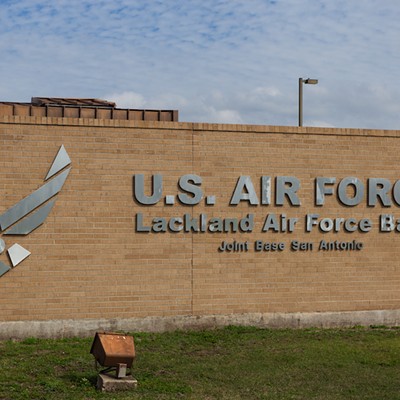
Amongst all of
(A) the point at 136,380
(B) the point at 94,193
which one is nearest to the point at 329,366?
(A) the point at 136,380

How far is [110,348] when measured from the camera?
12.2 meters

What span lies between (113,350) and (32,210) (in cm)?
533

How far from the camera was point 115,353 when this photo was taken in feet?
39.8

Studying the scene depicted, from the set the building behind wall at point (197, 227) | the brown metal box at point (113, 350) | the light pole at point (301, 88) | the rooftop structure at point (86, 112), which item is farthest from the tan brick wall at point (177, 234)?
the light pole at point (301, 88)

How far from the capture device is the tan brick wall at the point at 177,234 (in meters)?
16.6

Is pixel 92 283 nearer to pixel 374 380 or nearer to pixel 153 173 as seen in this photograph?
pixel 153 173

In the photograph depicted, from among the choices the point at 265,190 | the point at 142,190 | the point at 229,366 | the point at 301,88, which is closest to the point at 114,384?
the point at 229,366

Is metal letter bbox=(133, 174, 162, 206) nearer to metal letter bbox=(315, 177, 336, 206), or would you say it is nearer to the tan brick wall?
the tan brick wall

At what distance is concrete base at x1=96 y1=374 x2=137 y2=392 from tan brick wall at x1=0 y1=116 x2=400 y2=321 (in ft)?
15.5

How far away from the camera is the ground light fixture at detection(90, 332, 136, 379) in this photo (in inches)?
476

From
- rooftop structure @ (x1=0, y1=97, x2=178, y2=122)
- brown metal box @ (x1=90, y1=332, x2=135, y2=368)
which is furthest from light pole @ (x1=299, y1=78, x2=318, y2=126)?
brown metal box @ (x1=90, y1=332, x2=135, y2=368)

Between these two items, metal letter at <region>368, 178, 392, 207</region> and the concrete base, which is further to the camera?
metal letter at <region>368, 178, 392, 207</region>

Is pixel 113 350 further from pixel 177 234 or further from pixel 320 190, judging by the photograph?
pixel 320 190

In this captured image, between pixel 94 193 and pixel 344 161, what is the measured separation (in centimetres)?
620
